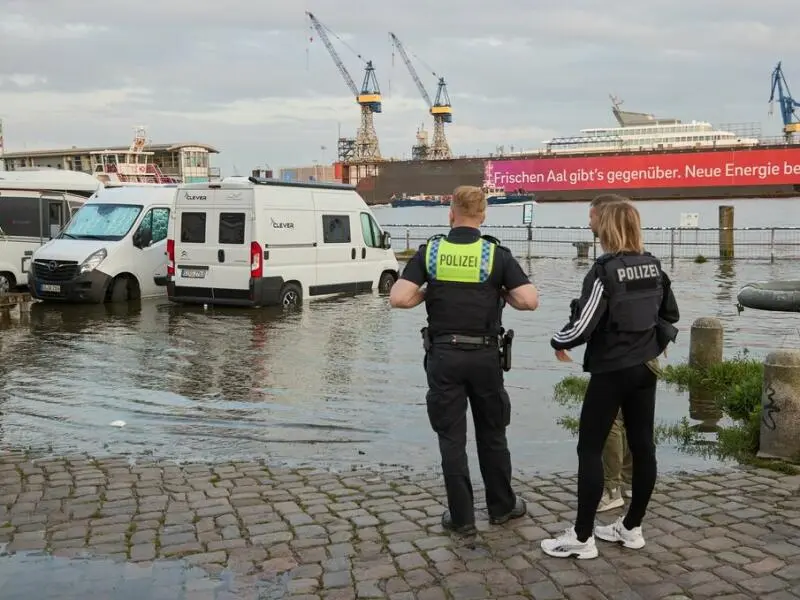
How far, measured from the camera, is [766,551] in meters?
4.23

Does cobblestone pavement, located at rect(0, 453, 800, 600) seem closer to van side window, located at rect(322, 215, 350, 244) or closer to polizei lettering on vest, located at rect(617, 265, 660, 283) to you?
polizei lettering on vest, located at rect(617, 265, 660, 283)

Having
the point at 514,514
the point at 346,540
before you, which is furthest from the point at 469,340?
the point at 346,540

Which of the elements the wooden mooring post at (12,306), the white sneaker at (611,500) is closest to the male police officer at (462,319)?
the white sneaker at (611,500)

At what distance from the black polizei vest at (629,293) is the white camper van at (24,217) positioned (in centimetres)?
1491

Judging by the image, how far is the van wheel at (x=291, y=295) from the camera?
14.8 metres

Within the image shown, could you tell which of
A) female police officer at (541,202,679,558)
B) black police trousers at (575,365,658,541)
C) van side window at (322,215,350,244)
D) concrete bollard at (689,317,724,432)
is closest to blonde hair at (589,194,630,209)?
female police officer at (541,202,679,558)

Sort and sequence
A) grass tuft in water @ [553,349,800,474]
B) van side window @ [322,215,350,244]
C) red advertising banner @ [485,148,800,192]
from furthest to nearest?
1. red advertising banner @ [485,148,800,192]
2. van side window @ [322,215,350,244]
3. grass tuft in water @ [553,349,800,474]

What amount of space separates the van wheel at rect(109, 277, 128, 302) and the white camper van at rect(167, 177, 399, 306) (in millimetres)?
1377

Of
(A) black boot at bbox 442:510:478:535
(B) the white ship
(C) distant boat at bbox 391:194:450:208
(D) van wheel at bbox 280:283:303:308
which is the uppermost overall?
(B) the white ship

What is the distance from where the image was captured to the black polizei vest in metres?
4.10

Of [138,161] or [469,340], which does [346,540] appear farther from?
[138,161]

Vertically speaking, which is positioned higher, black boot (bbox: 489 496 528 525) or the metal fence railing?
the metal fence railing

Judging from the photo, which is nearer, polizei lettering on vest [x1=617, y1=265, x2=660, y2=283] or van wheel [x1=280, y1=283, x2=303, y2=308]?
polizei lettering on vest [x1=617, y1=265, x2=660, y2=283]

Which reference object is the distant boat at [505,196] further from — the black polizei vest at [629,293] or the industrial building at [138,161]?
the black polizei vest at [629,293]
